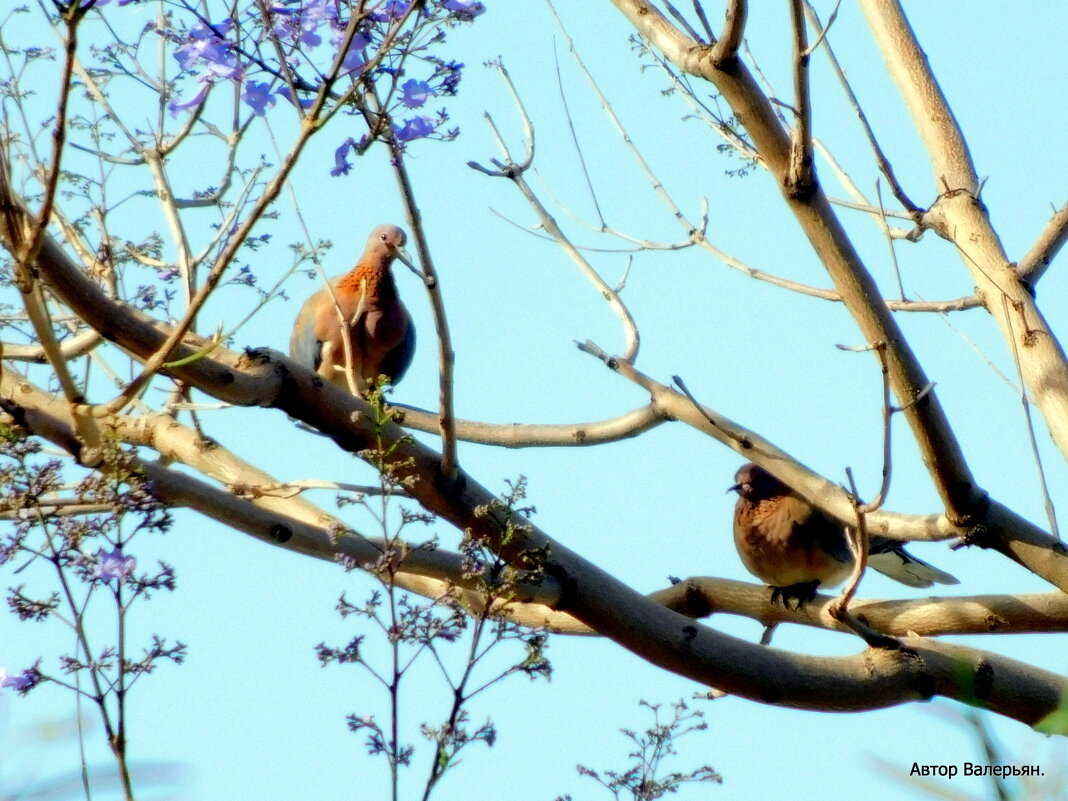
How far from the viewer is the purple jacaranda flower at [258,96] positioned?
246 cm

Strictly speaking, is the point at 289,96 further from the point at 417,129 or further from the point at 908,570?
the point at 908,570

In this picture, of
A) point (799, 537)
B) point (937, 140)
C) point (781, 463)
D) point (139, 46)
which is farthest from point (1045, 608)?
point (139, 46)

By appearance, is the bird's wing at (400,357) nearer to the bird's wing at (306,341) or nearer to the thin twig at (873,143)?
the bird's wing at (306,341)

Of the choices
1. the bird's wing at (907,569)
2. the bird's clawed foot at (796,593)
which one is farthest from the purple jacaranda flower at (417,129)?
the bird's wing at (907,569)

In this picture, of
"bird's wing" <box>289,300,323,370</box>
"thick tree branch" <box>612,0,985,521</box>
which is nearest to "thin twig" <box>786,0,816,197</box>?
"thick tree branch" <box>612,0,985,521</box>

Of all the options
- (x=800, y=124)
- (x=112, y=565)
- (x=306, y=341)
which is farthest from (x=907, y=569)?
(x=112, y=565)

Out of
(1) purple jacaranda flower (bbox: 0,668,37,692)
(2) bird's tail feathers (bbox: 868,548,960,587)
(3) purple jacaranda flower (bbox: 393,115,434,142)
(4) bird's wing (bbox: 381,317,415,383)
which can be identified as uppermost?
(4) bird's wing (bbox: 381,317,415,383)

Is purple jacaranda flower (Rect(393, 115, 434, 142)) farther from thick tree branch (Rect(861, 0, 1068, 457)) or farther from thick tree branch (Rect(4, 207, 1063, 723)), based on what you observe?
thick tree branch (Rect(861, 0, 1068, 457))

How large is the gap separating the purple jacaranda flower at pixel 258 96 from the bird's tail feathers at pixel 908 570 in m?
3.57

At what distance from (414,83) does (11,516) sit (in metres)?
1.01

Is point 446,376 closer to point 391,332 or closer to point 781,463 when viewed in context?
point 781,463

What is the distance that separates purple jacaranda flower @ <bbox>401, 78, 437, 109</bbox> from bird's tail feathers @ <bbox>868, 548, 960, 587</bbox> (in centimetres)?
352

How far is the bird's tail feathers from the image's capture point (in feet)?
17.6

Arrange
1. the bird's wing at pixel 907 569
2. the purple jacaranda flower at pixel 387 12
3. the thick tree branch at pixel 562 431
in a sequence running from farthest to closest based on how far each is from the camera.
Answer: the bird's wing at pixel 907 569
the thick tree branch at pixel 562 431
the purple jacaranda flower at pixel 387 12
